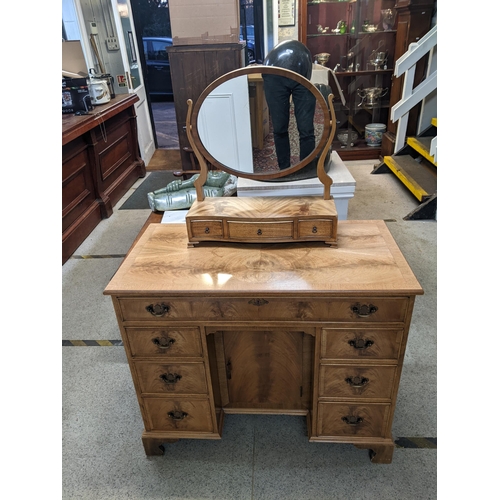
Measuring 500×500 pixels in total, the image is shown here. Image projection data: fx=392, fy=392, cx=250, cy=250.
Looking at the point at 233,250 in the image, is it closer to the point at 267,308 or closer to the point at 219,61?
the point at 267,308

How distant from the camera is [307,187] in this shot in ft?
5.24

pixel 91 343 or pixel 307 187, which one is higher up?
pixel 307 187

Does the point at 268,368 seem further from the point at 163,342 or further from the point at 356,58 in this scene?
the point at 356,58

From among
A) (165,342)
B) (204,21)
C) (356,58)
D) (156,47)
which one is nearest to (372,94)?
(356,58)

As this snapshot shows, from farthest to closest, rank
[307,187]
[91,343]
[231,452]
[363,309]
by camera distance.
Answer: [91,343] → [307,187] → [231,452] → [363,309]

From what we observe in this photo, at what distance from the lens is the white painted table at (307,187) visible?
1.61m

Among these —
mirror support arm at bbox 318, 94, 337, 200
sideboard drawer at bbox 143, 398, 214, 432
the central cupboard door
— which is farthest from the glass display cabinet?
sideboard drawer at bbox 143, 398, 214, 432

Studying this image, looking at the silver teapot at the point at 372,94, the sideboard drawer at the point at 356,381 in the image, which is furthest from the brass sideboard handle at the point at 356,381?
the silver teapot at the point at 372,94

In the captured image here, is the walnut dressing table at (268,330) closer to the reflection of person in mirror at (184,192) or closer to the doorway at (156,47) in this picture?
the reflection of person in mirror at (184,192)

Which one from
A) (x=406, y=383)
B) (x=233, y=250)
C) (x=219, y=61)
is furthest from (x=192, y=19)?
(x=406, y=383)

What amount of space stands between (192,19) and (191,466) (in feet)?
8.50

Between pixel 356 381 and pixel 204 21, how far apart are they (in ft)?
7.95

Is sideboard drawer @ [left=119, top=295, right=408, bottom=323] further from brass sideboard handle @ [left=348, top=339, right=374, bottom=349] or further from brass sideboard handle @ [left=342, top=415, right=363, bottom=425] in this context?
brass sideboard handle @ [left=342, top=415, right=363, bottom=425]

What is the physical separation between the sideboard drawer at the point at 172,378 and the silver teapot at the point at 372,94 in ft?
13.3
